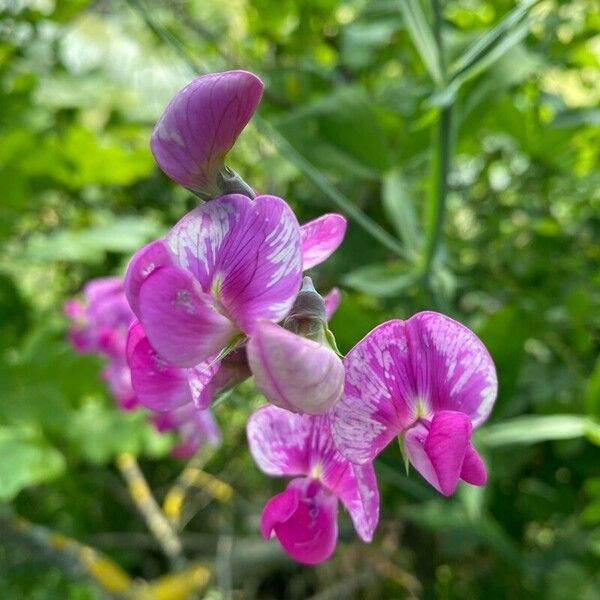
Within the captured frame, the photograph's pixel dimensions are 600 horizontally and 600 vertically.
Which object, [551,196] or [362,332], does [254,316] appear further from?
[551,196]

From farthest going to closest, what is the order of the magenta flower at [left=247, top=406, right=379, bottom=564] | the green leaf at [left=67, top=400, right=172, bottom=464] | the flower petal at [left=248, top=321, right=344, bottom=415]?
the green leaf at [left=67, top=400, right=172, bottom=464], the magenta flower at [left=247, top=406, right=379, bottom=564], the flower petal at [left=248, top=321, right=344, bottom=415]

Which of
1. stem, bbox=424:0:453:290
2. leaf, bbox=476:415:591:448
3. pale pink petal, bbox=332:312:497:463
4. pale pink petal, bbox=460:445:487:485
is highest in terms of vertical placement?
pale pink petal, bbox=332:312:497:463

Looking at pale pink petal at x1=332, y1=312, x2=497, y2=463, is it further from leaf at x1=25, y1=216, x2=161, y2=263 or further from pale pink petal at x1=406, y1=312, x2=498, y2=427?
leaf at x1=25, y1=216, x2=161, y2=263

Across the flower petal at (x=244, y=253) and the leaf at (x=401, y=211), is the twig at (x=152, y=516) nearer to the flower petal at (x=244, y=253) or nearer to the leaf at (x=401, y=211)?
the leaf at (x=401, y=211)

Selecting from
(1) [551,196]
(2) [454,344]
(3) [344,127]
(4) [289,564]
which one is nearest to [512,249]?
(1) [551,196]

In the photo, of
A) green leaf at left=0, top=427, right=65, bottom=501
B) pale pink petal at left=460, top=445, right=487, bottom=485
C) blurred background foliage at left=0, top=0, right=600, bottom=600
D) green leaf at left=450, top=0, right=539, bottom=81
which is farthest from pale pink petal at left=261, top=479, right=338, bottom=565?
green leaf at left=0, top=427, right=65, bottom=501

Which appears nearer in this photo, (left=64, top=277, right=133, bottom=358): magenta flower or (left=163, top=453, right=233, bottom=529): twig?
(left=64, top=277, right=133, bottom=358): magenta flower
